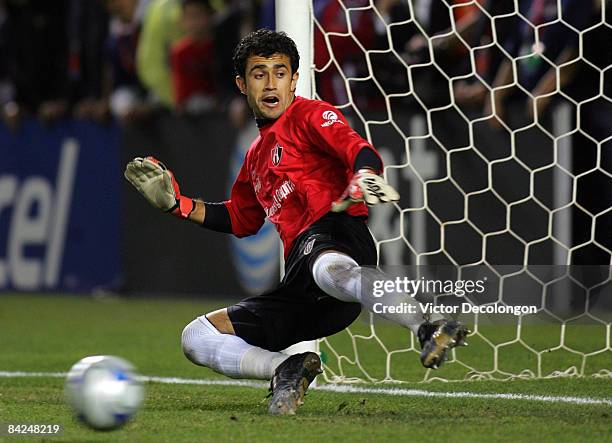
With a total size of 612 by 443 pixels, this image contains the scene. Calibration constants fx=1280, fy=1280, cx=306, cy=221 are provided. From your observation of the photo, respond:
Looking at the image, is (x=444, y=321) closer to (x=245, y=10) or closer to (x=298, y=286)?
(x=298, y=286)

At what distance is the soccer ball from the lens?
158 inches

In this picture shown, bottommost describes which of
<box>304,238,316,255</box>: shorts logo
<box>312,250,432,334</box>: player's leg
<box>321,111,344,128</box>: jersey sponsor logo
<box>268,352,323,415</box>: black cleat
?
<box>268,352,323,415</box>: black cleat

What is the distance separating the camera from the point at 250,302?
Answer: 5059mm

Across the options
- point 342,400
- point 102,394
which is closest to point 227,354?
point 342,400

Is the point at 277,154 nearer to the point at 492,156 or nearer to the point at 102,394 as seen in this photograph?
the point at 102,394

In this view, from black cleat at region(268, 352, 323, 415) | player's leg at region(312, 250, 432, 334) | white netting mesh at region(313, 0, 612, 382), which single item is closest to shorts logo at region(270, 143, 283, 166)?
player's leg at region(312, 250, 432, 334)

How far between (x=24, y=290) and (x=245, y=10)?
339cm

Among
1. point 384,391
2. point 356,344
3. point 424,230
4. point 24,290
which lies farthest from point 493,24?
point 24,290

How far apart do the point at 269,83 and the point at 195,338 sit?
1.05 m

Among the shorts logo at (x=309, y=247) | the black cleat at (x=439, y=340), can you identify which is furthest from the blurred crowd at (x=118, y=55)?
the black cleat at (x=439, y=340)

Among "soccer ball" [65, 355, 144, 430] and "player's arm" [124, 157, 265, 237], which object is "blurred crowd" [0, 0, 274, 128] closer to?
"player's arm" [124, 157, 265, 237]

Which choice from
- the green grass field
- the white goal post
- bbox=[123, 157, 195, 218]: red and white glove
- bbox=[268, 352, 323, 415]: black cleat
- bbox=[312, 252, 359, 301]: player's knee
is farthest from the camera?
the white goal post

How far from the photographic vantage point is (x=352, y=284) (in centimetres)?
446

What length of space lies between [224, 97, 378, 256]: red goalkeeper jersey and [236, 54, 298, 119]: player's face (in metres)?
0.05
